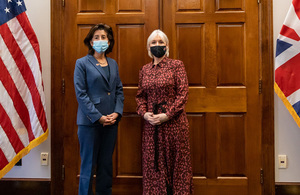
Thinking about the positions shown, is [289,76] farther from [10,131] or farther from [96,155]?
[10,131]

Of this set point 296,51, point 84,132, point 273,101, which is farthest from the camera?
point 273,101

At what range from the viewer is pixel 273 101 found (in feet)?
7.75

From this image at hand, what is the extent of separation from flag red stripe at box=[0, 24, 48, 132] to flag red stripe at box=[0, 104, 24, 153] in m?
0.21

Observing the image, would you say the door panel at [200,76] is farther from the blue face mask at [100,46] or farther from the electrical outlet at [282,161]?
the blue face mask at [100,46]

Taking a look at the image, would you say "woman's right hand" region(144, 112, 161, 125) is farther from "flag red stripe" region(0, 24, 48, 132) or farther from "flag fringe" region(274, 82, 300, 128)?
"flag fringe" region(274, 82, 300, 128)

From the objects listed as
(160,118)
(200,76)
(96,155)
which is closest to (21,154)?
(96,155)

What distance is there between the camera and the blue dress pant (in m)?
1.96

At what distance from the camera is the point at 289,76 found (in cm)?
216

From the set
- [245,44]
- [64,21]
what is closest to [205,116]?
[245,44]

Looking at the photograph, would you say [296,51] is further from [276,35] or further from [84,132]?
[84,132]

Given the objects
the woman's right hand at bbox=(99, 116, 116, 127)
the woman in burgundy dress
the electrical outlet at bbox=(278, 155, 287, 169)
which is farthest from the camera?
the electrical outlet at bbox=(278, 155, 287, 169)

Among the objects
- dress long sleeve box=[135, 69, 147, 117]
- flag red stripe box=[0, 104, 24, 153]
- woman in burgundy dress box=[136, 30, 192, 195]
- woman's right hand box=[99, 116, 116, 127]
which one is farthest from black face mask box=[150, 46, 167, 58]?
flag red stripe box=[0, 104, 24, 153]

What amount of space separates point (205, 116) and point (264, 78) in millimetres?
614

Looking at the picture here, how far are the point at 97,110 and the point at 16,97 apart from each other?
73cm
